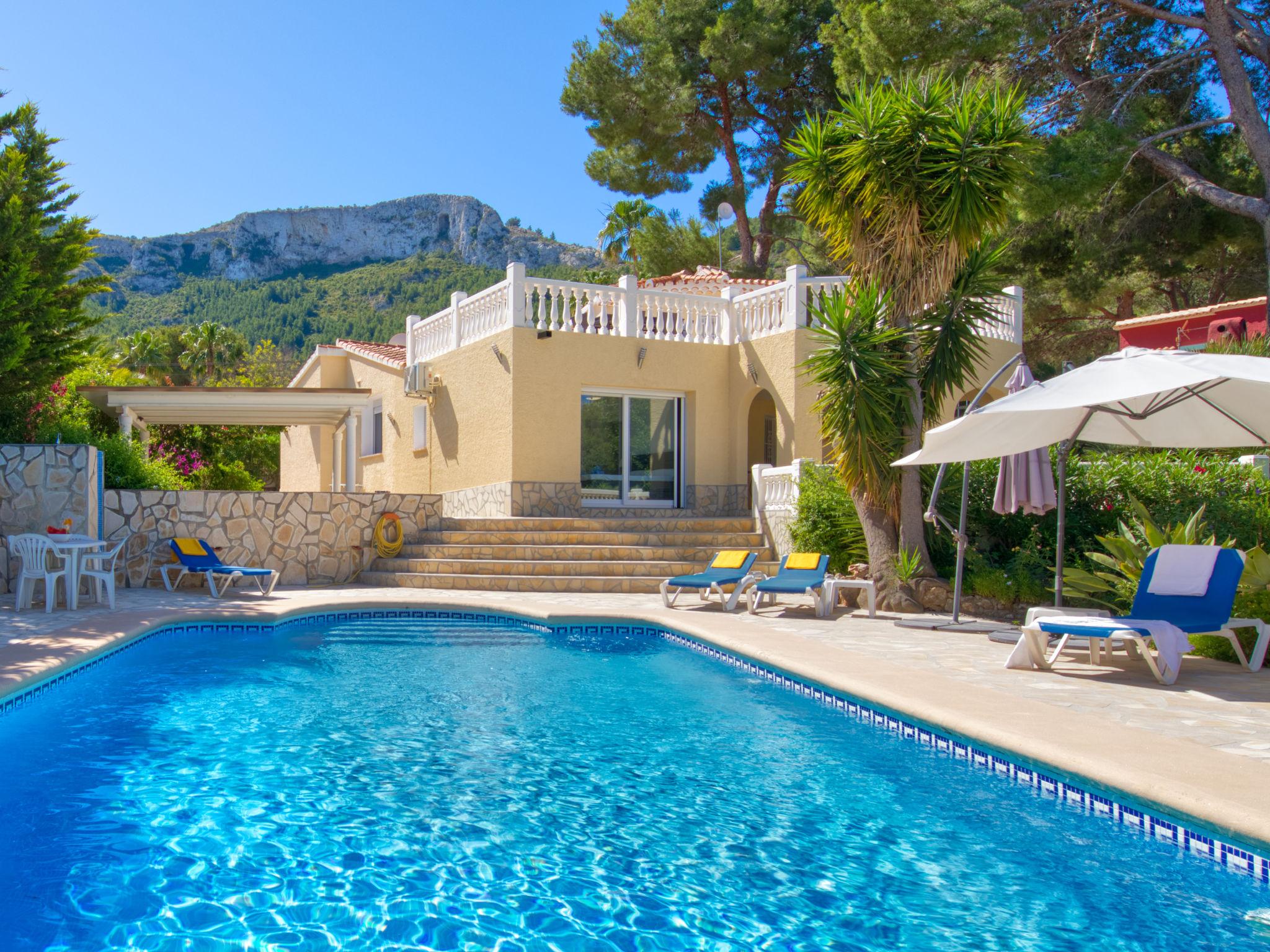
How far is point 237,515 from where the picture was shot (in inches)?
608

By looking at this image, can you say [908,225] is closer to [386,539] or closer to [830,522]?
[830,522]

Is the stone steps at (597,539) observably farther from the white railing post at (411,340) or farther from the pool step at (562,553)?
the white railing post at (411,340)

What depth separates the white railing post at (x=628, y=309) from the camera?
18.8 meters

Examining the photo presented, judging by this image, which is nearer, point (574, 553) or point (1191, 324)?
point (574, 553)

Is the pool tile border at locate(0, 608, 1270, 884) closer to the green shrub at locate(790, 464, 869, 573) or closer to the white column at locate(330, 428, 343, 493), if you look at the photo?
the green shrub at locate(790, 464, 869, 573)

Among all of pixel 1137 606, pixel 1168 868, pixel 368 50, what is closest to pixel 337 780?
pixel 1168 868

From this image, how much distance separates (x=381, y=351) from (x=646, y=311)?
851 centimetres

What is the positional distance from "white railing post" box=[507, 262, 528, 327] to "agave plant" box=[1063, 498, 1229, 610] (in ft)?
34.5

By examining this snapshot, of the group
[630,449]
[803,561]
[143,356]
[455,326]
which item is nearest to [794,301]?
[630,449]

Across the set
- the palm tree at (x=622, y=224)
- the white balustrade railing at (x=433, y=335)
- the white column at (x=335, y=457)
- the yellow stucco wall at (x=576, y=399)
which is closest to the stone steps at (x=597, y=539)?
the yellow stucco wall at (x=576, y=399)

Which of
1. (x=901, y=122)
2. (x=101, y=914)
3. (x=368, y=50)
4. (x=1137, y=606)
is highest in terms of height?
(x=368, y=50)

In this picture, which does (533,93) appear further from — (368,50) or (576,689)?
(576,689)

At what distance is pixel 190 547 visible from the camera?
1385 centimetres

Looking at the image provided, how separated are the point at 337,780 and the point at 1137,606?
22.2ft
